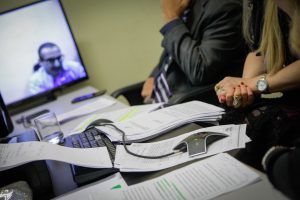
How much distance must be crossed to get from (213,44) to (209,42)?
1.1 inches

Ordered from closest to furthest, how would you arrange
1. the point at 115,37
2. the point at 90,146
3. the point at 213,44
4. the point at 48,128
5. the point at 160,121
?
the point at 90,146 < the point at 160,121 < the point at 48,128 < the point at 213,44 < the point at 115,37

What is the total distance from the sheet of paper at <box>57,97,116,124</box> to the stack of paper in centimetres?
47

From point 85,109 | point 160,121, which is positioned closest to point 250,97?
point 160,121

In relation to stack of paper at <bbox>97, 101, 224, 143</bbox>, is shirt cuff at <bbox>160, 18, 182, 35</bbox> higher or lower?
higher

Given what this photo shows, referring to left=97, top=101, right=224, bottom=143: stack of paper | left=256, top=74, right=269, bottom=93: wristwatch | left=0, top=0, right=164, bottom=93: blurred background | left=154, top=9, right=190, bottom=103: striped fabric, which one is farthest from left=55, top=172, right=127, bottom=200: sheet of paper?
left=0, top=0, right=164, bottom=93: blurred background

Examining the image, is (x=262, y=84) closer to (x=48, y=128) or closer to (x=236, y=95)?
(x=236, y=95)

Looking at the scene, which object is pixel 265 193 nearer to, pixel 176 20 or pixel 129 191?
pixel 129 191

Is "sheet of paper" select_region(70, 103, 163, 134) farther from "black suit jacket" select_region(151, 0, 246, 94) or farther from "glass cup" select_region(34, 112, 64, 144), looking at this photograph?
"black suit jacket" select_region(151, 0, 246, 94)

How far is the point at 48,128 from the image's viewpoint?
139 centimetres

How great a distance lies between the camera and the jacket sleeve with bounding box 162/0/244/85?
166 centimetres

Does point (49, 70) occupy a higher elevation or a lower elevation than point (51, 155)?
higher

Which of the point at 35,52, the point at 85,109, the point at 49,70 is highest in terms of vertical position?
the point at 35,52

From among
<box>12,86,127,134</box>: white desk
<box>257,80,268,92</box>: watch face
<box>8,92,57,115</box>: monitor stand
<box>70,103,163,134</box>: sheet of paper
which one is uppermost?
<box>8,92,57,115</box>: monitor stand

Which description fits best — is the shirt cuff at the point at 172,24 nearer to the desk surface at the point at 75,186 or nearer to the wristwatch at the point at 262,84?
the desk surface at the point at 75,186
